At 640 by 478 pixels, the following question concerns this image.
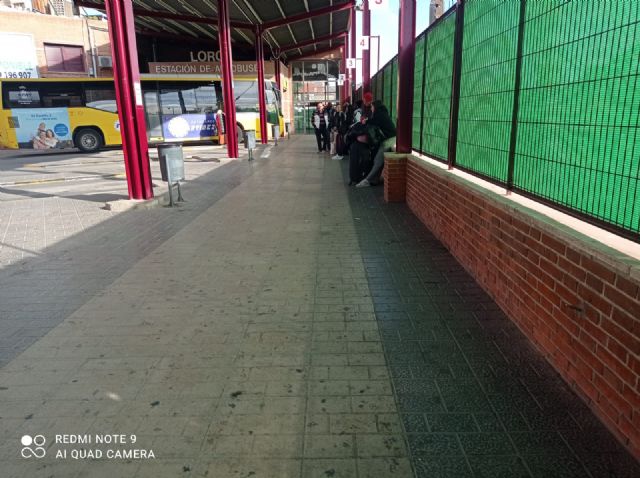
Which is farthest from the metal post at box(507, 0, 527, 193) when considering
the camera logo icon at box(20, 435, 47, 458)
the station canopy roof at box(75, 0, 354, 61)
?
the station canopy roof at box(75, 0, 354, 61)

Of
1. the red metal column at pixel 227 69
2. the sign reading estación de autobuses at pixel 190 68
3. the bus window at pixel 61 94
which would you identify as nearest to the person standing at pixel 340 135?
the red metal column at pixel 227 69

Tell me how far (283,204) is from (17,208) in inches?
194

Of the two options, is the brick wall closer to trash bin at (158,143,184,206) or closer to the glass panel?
trash bin at (158,143,184,206)

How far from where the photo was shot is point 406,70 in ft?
27.6

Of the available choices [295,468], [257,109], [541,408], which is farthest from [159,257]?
[257,109]

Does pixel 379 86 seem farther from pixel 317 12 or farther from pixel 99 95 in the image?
pixel 99 95

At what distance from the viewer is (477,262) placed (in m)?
4.48

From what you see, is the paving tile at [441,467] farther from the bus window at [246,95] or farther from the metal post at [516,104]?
the bus window at [246,95]

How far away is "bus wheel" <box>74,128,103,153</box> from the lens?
20719 millimetres

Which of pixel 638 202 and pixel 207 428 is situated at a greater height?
pixel 638 202

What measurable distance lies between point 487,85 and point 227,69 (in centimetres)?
1371

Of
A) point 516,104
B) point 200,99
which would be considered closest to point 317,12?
point 200,99

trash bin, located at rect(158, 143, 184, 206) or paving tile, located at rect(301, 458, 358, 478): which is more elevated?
trash bin, located at rect(158, 143, 184, 206)

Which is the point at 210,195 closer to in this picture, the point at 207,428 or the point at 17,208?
the point at 17,208
